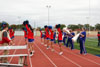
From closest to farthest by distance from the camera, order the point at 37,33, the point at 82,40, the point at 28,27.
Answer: the point at 28,27 → the point at 82,40 → the point at 37,33

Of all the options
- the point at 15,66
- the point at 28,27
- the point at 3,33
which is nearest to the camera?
the point at 15,66

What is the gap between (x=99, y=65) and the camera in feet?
25.0

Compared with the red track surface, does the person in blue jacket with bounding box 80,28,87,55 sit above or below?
above

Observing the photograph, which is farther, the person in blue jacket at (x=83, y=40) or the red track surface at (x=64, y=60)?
the person in blue jacket at (x=83, y=40)

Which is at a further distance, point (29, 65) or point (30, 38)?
point (30, 38)

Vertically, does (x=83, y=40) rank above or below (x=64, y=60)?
above

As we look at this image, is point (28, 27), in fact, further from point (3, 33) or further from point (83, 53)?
point (83, 53)

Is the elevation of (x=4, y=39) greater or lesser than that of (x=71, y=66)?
greater

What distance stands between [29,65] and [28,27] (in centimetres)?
329

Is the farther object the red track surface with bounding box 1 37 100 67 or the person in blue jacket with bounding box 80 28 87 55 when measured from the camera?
the person in blue jacket with bounding box 80 28 87 55

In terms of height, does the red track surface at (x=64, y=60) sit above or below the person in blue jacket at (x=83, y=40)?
below

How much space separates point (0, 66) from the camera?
22.2ft

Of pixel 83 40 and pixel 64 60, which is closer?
pixel 64 60

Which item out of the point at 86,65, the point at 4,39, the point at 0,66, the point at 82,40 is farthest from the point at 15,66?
the point at 82,40
